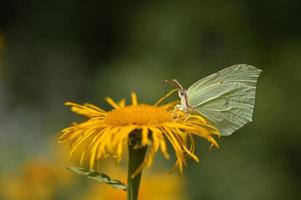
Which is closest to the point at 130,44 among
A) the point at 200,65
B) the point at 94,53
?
the point at 200,65

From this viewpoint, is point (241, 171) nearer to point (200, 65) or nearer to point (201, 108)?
point (200, 65)

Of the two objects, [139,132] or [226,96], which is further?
[226,96]

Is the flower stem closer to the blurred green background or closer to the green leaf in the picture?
the green leaf

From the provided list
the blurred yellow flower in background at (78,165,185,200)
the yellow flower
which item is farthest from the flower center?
the blurred yellow flower in background at (78,165,185,200)

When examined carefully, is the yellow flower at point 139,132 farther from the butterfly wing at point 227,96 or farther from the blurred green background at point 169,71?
the blurred green background at point 169,71

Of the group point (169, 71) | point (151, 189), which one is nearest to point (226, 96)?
point (151, 189)

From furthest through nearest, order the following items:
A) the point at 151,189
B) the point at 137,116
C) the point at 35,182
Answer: the point at 35,182
the point at 151,189
the point at 137,116

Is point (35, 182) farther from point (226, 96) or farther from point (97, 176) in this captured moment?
point (97, 176)
